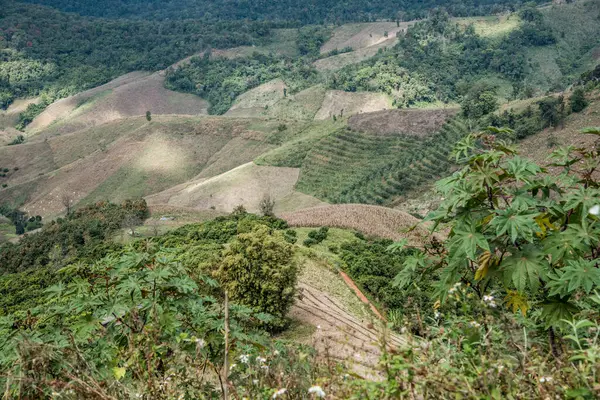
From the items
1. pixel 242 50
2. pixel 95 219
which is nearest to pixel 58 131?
pixel 242 50

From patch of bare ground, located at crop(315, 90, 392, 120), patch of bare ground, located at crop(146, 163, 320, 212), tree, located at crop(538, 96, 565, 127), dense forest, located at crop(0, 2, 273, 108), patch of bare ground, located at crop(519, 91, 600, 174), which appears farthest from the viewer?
dense forest, located at crop(0, 2, 273, 108)

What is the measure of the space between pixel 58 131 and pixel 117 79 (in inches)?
1832

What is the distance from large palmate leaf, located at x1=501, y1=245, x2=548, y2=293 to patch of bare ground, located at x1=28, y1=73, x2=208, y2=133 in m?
133

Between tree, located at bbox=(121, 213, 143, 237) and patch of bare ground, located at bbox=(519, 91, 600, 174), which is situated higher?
→ tree, located at bbox=(121, 213, 143, 237)

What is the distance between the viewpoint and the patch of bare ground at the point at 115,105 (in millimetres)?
131875

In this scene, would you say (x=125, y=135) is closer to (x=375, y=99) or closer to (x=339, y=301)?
(x=375, y=99)

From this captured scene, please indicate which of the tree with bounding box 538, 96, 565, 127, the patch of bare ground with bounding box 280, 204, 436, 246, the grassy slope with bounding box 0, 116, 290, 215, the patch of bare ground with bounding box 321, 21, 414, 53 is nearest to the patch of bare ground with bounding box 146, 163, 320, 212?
the grassy slope with bounding box 0, 116, 290, 215

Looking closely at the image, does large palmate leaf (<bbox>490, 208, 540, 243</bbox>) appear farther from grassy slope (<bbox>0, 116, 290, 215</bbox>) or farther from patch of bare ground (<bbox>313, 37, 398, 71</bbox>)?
patch of bare ground (<bbox>313, 37, 398, 71</bbox>)

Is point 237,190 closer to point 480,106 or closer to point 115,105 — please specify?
point 480,106

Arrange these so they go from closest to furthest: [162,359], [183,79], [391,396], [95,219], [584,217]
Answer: [391,396]
[584,217]
[162,359]
[95,219]
[183,79]

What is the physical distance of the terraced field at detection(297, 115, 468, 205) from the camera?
57.7 m

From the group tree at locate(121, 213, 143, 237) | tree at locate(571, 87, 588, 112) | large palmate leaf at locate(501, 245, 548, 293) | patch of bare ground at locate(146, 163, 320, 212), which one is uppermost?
large palmate leaf at locate(501, 245, 548, 293)

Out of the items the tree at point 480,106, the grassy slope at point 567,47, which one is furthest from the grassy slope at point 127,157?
the grassy slope at point 567,47

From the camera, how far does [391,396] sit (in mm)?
2648
